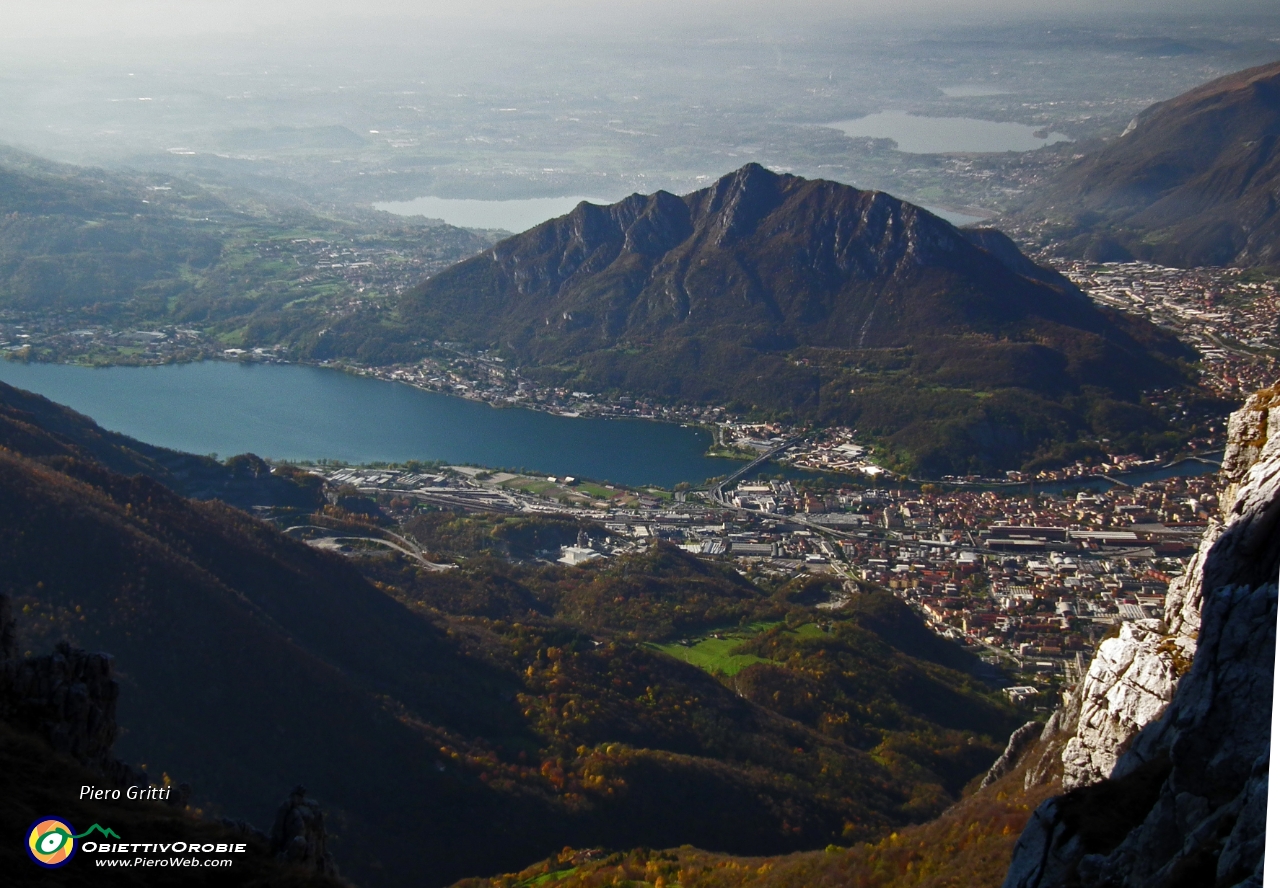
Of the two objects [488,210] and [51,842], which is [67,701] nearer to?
[51,842]

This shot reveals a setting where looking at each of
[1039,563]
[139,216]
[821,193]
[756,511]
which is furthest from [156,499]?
[139,216]

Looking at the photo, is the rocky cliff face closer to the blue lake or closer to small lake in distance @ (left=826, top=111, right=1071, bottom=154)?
the blue lake

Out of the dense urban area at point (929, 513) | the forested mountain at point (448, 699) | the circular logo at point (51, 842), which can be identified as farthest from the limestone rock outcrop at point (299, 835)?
the dense urban area at point (929, 513)

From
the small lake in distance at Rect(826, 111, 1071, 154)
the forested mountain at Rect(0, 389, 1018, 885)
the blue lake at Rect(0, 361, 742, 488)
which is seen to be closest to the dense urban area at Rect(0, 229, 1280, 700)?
the blue lake at Rect(0, 361, 742, 488)

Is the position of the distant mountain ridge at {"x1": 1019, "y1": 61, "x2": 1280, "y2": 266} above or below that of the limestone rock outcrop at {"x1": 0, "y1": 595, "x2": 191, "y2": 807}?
above

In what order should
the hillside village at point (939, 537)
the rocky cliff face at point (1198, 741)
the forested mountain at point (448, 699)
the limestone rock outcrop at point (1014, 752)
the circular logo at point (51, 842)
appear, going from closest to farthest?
the rocky cliff face at point (1198, 741)
the circular logo at point (51, 842)
the forested mountain at point (448, 699)
the limestone rock outcrop at point (1014, 752)
the hillside village at point (939, 537)

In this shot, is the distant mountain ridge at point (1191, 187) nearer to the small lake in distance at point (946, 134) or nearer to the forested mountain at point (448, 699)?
the small lake in distance at point (946, 134)

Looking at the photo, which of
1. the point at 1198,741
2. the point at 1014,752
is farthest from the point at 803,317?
the point at 1198,741
